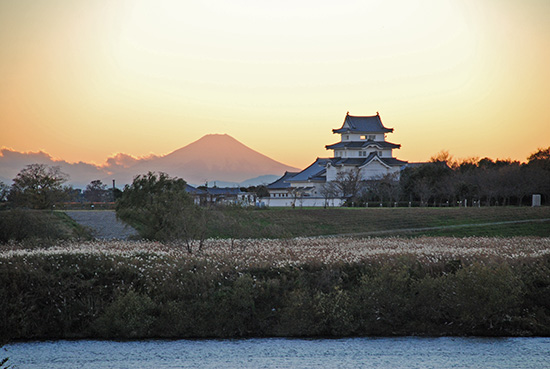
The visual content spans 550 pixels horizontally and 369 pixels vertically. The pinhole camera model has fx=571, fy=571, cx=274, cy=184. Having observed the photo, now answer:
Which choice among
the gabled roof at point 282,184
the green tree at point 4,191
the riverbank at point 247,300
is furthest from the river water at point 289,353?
the gabled roof at point 282,184

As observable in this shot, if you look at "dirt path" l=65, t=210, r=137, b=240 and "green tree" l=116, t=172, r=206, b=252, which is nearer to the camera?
"green tree" l=116, t=172, r=206, b=252

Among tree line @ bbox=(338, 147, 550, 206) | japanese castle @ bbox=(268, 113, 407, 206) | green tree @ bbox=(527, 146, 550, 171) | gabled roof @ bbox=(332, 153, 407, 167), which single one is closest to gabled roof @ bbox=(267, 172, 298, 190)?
japanese castle @ bbox=(268, 113, 407, 206)

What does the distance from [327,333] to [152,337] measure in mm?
5628

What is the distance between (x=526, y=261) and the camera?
72.1 feet

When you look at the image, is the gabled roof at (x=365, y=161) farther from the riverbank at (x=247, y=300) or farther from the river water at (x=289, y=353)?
the river water at (x=289, y=353)

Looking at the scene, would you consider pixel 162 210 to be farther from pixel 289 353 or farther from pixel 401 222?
pixel 401 222

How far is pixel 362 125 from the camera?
8738 cm

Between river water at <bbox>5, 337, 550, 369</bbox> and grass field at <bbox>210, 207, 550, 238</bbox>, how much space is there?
22.5 metres

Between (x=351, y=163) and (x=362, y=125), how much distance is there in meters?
9.34

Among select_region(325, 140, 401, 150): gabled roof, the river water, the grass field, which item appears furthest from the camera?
select_region(325, 140, 401, 150): gabled roof

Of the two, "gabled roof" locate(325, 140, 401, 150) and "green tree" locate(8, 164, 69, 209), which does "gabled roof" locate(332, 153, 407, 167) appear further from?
"green tree" locate(8, 164, 69, 209)

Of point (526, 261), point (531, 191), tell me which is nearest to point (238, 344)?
point (526, 261)

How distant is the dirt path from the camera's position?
1465 inches

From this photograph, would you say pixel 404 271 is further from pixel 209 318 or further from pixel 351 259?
pixel 209 318
